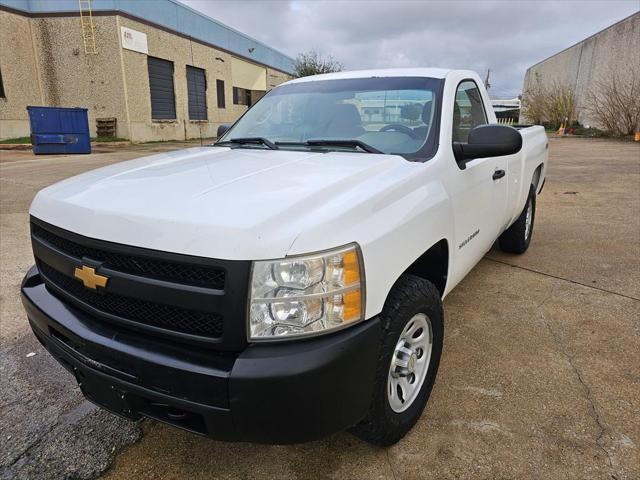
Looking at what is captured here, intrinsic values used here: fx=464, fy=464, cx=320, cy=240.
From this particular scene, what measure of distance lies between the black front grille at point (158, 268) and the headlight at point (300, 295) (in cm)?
16

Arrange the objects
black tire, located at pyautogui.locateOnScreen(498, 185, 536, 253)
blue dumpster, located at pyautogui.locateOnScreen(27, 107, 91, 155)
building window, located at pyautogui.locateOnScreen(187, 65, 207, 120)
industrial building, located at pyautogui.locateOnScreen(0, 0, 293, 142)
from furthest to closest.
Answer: building window, located at pyautogui.locateOnScreen(187, 65, 207, 120) → industrial building, located at pyautogui.locateOnScreen(0, 0, 293, 142) → blue dumpster, located at pyautogui.locateOnScreen(27, 107, 91, 155) → black tire, located at pyautogui.locateOnScreen(498, 185, 536, 253)

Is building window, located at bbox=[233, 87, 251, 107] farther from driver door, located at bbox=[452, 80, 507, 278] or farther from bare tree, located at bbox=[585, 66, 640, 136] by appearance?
driver door, located at bbox=[452, 80, 507, 278]

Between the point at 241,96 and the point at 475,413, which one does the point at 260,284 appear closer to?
the point at 475,413

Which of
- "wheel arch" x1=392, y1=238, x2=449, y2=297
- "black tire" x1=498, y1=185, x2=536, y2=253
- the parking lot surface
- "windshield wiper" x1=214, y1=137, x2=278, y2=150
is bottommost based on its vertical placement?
the parking lot surface

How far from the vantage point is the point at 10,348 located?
3.10 m

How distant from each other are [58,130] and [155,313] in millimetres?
16551

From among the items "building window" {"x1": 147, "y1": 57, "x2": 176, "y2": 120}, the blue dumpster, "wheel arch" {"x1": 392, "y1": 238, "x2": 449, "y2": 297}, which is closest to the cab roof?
"wheel arch" {"x1": 392, "y1": 238, "x2": 449, "y2": 297}

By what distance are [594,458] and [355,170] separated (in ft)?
5.49

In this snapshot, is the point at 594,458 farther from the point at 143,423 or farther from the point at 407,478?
the point at 143,423

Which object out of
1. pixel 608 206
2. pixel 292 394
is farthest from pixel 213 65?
pixel 292 394

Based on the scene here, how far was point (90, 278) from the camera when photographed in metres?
1.82

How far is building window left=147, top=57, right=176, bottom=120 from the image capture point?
22.2m

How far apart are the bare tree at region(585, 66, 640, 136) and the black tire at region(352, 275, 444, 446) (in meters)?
24.4

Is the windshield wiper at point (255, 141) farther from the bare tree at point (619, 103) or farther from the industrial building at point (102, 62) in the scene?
the bare tree at point (619, 103)
